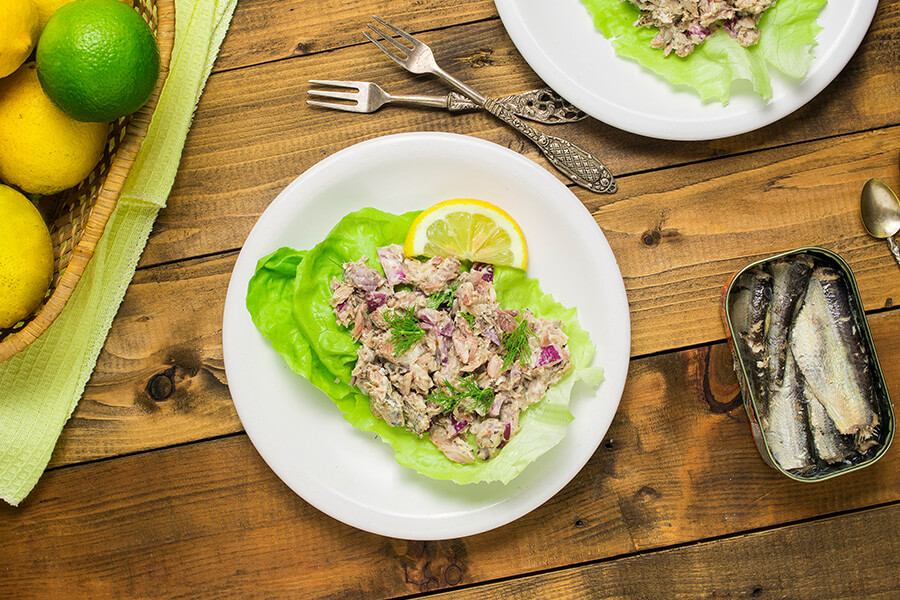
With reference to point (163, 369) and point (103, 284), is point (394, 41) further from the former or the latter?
point (163, 369)

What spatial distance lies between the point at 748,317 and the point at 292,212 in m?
1.69

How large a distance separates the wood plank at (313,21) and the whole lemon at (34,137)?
659 mm

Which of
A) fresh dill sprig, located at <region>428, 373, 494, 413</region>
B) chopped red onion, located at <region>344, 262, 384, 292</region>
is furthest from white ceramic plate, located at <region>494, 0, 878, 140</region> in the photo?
fresh dill sprig, located at <region>428, 373, 494, 413</region>

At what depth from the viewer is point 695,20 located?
2.27 meters

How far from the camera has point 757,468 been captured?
7.90 feet

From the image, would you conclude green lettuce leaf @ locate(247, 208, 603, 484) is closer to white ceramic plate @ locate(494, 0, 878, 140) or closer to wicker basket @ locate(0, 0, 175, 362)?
wicker basket @ locate(0, 0, 175, 362)

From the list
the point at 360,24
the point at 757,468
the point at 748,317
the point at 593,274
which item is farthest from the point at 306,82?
the point at 757,468

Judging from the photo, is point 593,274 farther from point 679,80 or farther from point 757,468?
point 757,468

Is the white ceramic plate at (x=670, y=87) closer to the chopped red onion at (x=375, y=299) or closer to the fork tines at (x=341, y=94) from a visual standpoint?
the fork tines at (x=341, y=94)

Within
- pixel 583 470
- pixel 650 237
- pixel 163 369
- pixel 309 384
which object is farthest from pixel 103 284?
pixel 650 237

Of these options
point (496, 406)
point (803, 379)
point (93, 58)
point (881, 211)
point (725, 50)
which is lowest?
point (803, 379)

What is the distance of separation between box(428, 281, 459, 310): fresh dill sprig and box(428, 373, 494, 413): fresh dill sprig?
0.26 metres

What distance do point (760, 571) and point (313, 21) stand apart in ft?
9.13

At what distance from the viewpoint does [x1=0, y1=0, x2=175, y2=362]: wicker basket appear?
196 centimetres
